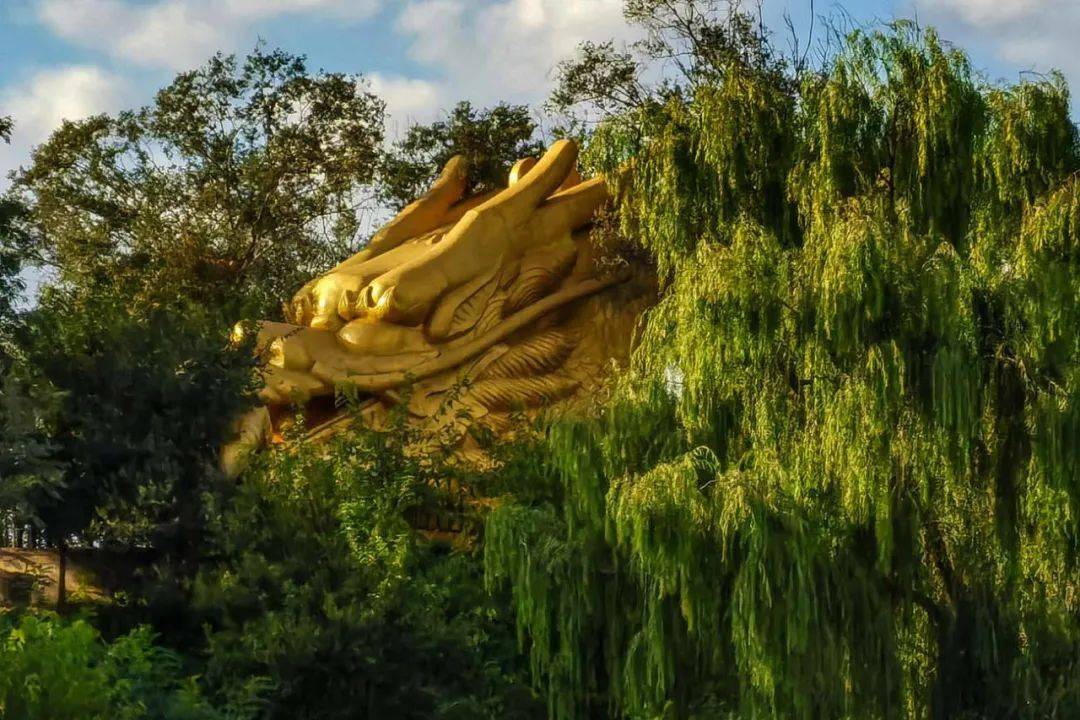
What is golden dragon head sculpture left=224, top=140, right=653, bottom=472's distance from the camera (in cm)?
1903

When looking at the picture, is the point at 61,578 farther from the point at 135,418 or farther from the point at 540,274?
the point at 540,274

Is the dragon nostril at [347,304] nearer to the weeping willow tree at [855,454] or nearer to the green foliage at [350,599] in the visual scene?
the green foliage at [350,599]

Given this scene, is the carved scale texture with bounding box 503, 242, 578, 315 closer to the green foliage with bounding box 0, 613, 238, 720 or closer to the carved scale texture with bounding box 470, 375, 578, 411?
the carved scale texture with bounding box 470, 375, 578, 411

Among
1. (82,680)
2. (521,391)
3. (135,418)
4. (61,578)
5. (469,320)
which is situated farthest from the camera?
(469,320)

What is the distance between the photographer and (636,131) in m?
17.8

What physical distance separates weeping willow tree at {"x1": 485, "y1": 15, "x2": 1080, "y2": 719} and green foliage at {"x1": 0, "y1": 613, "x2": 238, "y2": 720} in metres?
2.96

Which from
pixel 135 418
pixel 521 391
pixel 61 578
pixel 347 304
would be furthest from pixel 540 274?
pixel 61 578

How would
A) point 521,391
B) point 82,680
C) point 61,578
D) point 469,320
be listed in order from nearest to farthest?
point 82,680 < point 61,578 < point 521,391 < point 469,320

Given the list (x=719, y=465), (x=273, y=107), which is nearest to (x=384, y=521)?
(x=719, y=465)

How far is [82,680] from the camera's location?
496 inches

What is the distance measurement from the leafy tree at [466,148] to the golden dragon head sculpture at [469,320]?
10.6ft

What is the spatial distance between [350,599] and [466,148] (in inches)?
358

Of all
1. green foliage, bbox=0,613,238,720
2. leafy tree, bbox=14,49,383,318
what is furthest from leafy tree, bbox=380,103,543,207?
green foliage, bbox=0,613,238,720

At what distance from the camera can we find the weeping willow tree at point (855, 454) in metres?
14.7
